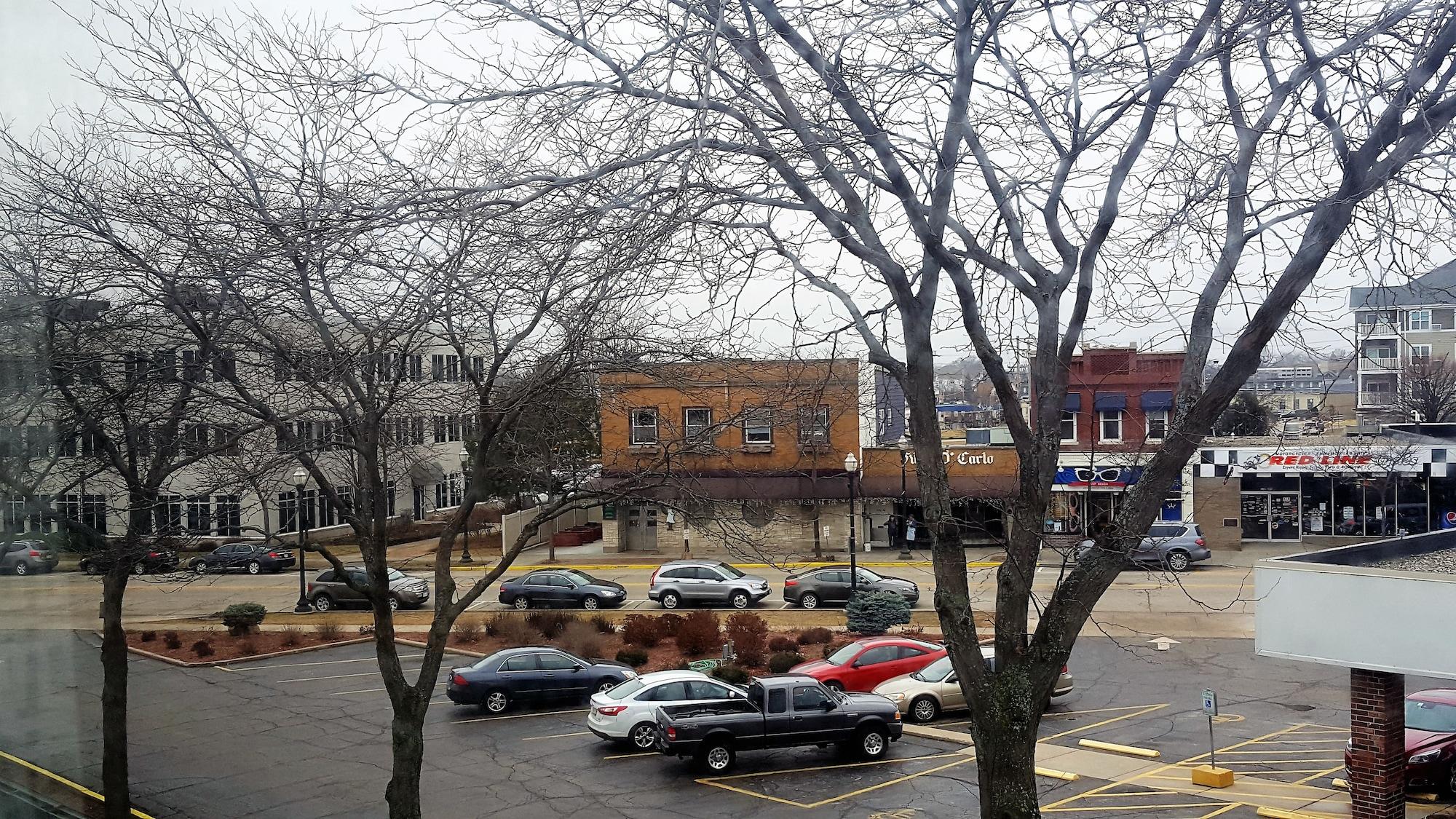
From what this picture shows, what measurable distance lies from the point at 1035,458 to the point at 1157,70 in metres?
2.23

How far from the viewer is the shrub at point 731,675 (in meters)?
19.6

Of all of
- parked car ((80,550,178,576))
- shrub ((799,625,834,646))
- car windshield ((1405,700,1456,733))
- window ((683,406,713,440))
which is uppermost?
window ((683,406,713,440))

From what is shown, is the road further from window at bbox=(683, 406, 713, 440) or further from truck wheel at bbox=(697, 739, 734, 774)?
window at bbox=(683, 406, 713, 440)

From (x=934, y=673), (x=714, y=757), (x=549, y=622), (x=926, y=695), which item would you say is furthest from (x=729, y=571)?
(x=714, y=757)

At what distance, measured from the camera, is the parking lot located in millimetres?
12945

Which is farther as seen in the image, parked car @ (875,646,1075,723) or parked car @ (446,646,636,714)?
parked car @ (446,646,636,714)

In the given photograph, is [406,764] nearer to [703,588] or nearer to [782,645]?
[782,645]

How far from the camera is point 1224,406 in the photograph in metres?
5.67

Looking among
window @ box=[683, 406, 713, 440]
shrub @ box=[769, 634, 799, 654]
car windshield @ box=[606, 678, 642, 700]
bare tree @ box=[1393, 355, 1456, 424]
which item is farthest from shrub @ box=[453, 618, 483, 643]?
bare tree @ box=[1393, 355, 1456, 424]

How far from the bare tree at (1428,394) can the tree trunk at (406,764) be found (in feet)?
91.7

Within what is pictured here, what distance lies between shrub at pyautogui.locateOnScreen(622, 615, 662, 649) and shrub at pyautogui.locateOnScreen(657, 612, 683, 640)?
17mm

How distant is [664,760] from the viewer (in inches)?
607

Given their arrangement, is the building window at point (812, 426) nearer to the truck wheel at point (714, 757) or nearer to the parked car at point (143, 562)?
the parked car at point (143, 562)

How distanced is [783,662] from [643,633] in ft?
13.0
